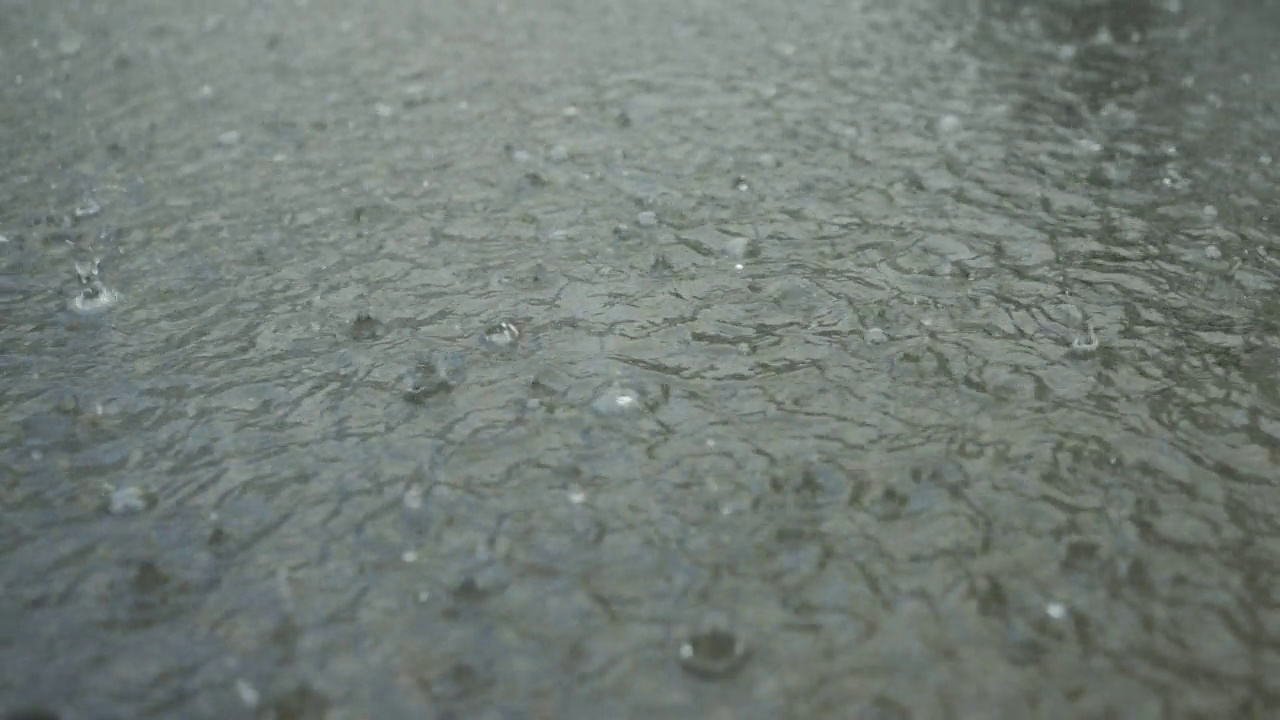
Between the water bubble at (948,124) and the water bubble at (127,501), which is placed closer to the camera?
the water bubble at (127,501)

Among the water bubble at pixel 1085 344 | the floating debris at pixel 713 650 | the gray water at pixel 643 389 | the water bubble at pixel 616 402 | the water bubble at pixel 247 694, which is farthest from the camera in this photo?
the water bubble at pixel 1085 344

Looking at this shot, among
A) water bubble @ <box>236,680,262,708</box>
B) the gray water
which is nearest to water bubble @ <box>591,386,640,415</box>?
the gray water

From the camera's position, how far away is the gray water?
4797 mm

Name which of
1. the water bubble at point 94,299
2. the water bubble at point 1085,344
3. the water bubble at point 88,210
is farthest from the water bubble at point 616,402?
the water bubble at point 88,210

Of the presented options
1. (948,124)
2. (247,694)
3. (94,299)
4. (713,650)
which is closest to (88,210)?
(94,299)

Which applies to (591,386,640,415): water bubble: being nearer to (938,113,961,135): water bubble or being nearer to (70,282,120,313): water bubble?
(70,282,120,313): water bubble

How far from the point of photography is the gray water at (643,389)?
4.80 meters

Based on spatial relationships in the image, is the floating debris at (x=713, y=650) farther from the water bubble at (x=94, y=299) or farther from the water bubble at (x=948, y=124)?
the water bubble at (x=948, y=124)

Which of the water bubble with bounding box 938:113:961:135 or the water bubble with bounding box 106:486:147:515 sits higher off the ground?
the water bubble with bounding box 938:113:961:135

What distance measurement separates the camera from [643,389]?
6.56 m

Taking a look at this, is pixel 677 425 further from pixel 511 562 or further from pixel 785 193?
pixel 785 193

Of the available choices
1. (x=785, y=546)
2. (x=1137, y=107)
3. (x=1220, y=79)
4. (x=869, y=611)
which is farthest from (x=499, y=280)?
(x=1220, y=79)

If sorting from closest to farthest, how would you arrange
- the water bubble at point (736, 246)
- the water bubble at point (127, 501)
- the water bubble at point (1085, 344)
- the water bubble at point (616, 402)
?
the water bubble at point (127, 501) → the water bubble at point (616, 402) → the water bubble at point (1085, 344) → the water bubble at point (736, 246)

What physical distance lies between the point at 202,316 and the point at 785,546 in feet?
15.2
